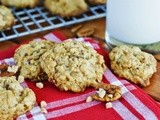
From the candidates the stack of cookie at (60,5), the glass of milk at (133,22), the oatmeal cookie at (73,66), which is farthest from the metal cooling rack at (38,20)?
the oatmeal cookie at (73,66)

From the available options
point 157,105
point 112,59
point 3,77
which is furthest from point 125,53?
point 3,77

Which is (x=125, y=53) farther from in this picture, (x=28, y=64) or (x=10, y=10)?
(x=10, y=10)

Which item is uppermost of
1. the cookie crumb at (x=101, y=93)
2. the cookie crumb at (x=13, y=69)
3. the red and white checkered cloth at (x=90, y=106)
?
the cookie crumb at (x=13, y=69)

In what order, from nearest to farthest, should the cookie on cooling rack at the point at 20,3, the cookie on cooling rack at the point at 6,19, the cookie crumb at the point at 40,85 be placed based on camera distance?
the cookie crumb at the point at 40,85
the cookie on cooling rack at the point at 6,19
the cookie on cooling rack at the point at 20,3

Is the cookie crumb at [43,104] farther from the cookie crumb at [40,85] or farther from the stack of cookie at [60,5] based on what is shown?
the stack of cookie at [60,5]

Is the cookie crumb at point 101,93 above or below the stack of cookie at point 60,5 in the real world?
below

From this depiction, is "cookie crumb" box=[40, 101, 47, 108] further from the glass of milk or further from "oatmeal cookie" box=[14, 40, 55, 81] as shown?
the glass of milk

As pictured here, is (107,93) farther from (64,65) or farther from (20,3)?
(20,3)
